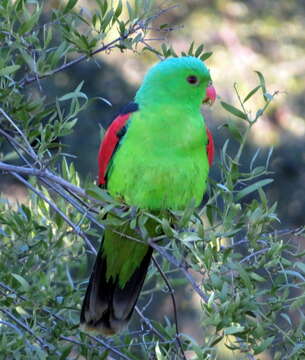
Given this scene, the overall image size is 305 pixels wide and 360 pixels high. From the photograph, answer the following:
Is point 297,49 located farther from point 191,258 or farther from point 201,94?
point 191,258

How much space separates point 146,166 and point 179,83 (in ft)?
1.66

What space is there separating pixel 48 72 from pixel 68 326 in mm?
955

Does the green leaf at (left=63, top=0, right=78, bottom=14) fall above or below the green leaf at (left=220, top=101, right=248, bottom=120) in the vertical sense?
above

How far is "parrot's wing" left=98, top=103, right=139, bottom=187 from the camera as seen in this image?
10.4 feet

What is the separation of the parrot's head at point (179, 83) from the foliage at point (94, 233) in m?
0.32

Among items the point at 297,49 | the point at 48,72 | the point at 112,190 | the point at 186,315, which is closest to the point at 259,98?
the point at 297,49

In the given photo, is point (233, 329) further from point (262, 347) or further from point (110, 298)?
point (110, 298)

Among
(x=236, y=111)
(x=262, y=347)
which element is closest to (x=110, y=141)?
(x=236, y=111)

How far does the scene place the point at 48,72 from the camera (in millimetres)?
2748

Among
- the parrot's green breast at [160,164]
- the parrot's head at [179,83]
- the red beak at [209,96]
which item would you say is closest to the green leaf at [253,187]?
the parrot's green breast at [160,164]

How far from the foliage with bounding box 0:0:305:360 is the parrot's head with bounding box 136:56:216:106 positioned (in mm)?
315

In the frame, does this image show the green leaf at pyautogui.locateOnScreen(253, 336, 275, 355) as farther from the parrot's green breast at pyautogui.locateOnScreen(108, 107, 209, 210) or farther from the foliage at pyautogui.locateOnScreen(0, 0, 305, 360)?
the parrot's green breast at pyautogui.locateOnScreen(108, 107, 209, 210)

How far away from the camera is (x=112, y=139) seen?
319 cm

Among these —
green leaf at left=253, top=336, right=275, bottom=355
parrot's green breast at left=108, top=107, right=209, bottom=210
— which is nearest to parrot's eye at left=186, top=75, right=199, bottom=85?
parrot's green breast at left=108, top=107, right=209, bottom=210
